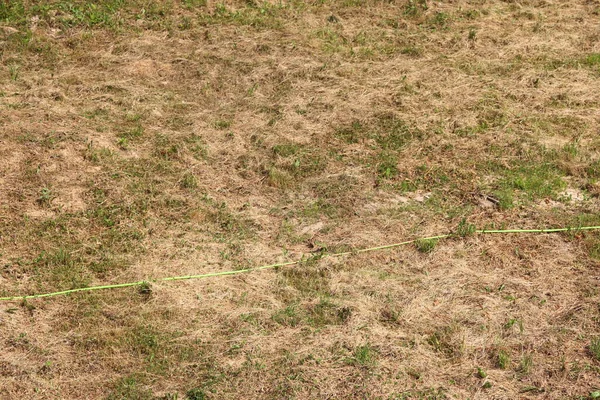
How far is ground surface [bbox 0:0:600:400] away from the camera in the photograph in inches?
184

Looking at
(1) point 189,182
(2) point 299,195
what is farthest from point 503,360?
(1) point 189,182

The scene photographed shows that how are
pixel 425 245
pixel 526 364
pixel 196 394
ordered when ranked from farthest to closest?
1. pixel 425 245
2. pixel 526 364
3. pixel 196 394

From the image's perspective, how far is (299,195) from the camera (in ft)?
20.1

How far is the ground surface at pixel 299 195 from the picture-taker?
4.66 m

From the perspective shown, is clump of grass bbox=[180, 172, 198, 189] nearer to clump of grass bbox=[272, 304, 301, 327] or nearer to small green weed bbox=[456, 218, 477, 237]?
clump of grass bbox=[272, 304, 301, 327]

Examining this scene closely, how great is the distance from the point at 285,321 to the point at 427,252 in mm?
1252

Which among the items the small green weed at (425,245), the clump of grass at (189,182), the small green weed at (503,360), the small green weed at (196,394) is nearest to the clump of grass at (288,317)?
the small green weed at (196,394)

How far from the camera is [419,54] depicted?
815 centimetres

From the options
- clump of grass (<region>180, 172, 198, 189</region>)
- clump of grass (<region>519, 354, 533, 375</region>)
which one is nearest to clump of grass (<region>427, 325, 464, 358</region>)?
clump of grass (<region>519, 354, 533, 375</region>)

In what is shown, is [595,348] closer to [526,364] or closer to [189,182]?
[526,364]

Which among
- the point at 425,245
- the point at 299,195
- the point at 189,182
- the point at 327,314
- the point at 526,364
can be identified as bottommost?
the point at 526,364

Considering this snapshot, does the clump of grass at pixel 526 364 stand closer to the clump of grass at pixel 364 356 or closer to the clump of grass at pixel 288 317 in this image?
the clump of grass at pixel 364 356

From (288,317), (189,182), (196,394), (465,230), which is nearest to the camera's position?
(196,394)

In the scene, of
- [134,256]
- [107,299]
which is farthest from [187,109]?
[107,299]
